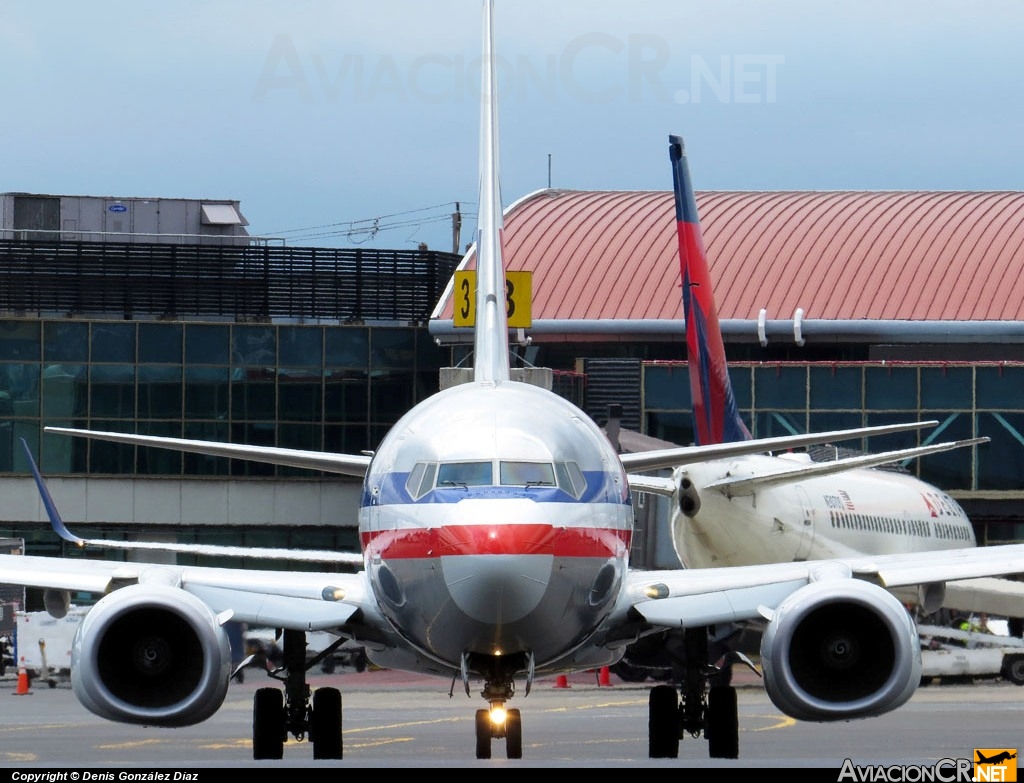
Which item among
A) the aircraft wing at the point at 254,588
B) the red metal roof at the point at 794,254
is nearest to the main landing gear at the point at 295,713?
the aircraft wing at the point at 254,588

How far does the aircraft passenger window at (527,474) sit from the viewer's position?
1517 centimetres

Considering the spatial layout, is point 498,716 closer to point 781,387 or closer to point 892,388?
point 892,388

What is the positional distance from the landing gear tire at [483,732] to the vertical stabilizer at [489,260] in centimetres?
322

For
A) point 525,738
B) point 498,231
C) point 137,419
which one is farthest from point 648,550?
point 498,231

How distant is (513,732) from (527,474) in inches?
154

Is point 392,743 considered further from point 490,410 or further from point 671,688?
point 490,410

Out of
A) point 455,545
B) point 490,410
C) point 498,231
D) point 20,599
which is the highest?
point 498,231

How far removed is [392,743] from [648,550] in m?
27.7

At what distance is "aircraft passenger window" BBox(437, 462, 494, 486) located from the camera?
1517 cm

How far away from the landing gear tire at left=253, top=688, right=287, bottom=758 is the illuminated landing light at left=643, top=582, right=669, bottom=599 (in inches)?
144

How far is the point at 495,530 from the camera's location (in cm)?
1452

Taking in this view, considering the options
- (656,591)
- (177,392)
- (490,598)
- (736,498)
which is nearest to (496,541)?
(490,598)

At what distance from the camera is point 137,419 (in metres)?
62.8

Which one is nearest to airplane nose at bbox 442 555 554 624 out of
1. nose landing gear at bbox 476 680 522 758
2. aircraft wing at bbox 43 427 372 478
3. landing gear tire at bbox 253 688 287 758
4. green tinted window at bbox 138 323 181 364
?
nose landing gear at bbox 476 680 522 758
